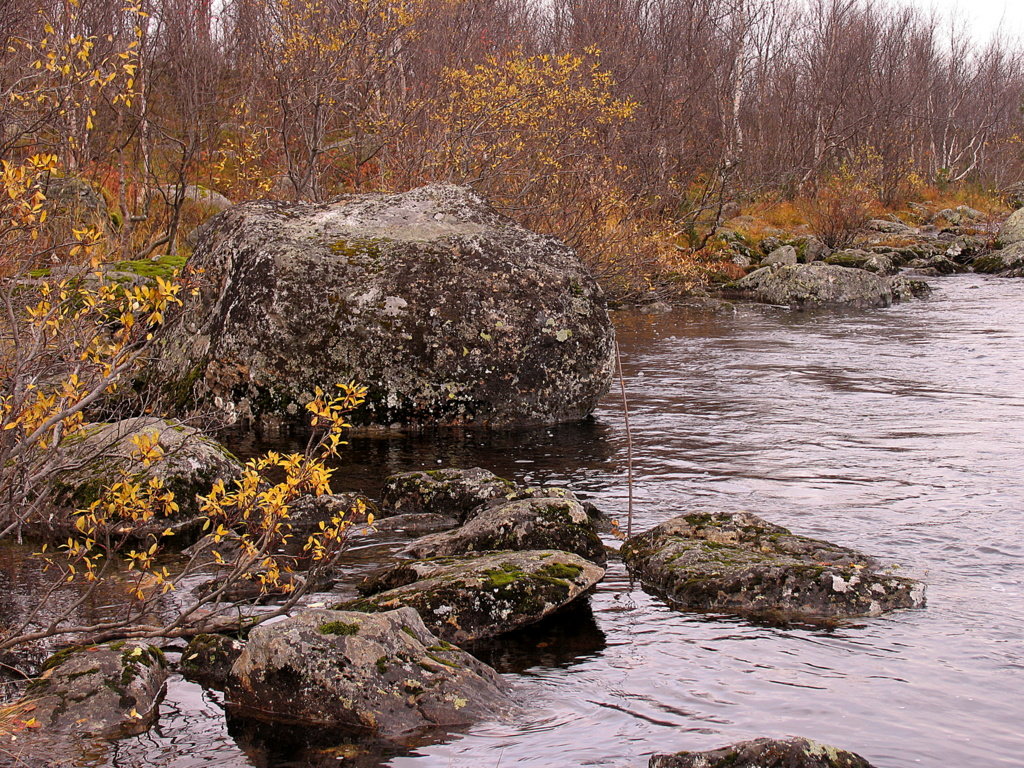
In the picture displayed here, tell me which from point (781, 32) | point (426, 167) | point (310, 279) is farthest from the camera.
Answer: point (781, 32)

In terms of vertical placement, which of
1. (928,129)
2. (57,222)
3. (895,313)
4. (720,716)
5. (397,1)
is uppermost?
(928,129)

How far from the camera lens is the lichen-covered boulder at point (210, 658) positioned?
211 inches

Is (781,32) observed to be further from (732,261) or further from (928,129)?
(732,261)

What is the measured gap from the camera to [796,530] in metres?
7.76

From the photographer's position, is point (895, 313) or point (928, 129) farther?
point (928, 129)

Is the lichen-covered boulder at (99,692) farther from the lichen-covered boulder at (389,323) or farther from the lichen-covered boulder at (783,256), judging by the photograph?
the lichen-covered boulder at (783,256)

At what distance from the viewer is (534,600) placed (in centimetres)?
605

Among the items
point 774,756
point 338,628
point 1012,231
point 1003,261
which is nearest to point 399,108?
point 338,628

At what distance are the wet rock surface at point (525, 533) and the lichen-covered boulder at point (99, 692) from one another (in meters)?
2.53

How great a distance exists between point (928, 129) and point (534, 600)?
51.7 meters

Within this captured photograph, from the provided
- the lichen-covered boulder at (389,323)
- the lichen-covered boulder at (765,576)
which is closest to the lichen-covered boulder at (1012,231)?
the lichen-covered boulder at (389,323)

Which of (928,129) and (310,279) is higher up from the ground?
(928,129)

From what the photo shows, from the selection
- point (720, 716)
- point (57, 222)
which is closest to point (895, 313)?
point (57, 222)

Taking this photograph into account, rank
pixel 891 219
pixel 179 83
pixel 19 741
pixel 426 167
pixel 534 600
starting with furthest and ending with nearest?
1. pixel 891 219
2. pixel 179 83
3. pixel 426 167
4. pixel 534 600
5. pixel 19 741
